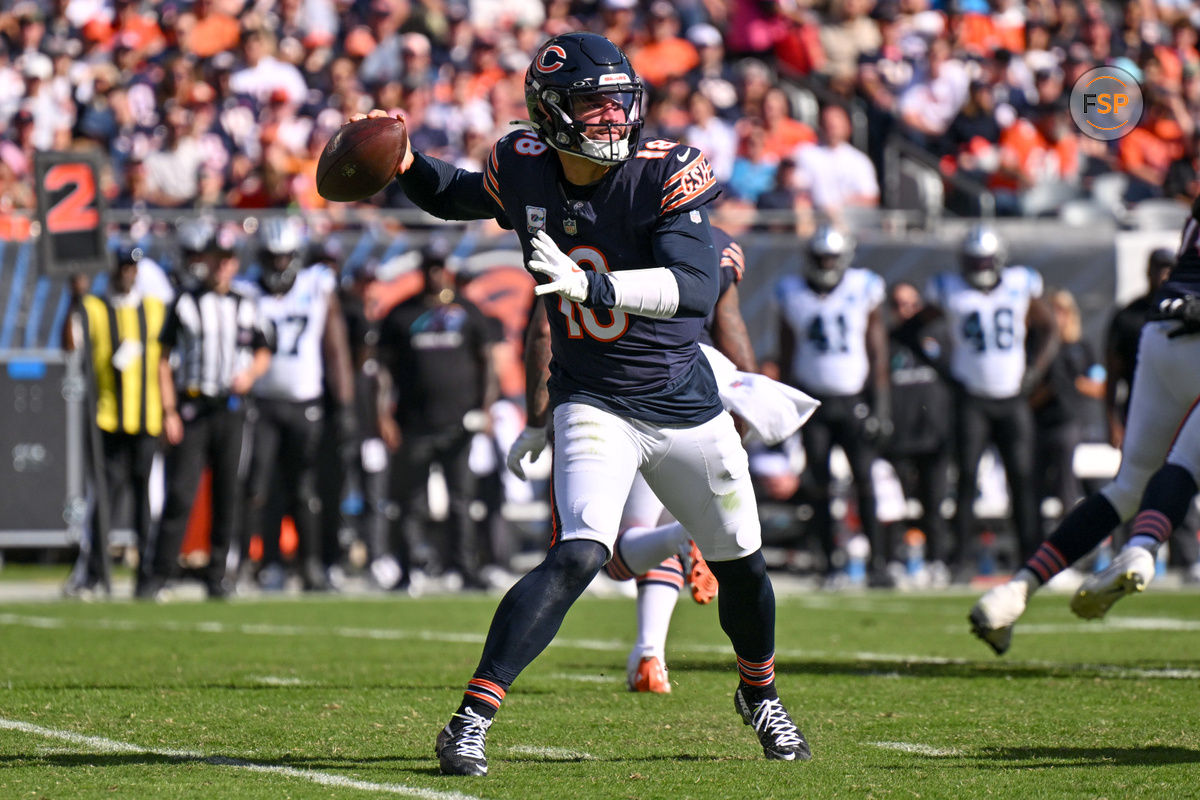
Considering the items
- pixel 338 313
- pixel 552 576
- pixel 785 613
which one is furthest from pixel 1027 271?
pixel 552 576

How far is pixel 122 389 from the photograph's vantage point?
1124cm

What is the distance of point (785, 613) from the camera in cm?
990

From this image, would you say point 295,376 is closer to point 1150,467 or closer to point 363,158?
point 1150,467

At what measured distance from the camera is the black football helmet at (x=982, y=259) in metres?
12.0

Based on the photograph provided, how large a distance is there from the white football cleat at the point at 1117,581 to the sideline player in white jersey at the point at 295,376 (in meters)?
6.55

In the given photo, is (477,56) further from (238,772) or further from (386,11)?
(238,772)

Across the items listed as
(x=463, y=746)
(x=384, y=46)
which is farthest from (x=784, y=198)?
(x=463, y=746)

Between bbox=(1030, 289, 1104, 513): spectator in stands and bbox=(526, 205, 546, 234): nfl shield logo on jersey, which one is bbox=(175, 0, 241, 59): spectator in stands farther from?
bbox=(526, 205, 546, 234): nfl shield logo on jersey

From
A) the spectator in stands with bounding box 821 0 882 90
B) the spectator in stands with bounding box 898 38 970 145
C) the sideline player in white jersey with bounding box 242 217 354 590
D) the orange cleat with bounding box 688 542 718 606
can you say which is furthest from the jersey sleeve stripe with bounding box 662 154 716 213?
the spectator in stands with bounding box 821 0 882 90

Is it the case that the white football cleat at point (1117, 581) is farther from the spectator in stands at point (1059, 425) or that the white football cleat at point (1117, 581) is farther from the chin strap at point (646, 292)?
the spectator in stands at point (1059, 425)

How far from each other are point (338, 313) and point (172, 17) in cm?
639

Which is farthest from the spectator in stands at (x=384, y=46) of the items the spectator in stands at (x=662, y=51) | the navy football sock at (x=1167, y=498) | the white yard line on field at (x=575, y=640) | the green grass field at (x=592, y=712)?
the navy football sock at (x=1167, y=498)

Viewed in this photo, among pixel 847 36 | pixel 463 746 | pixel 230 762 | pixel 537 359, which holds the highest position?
pixel 847 36

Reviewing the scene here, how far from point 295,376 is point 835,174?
18.8 ft
